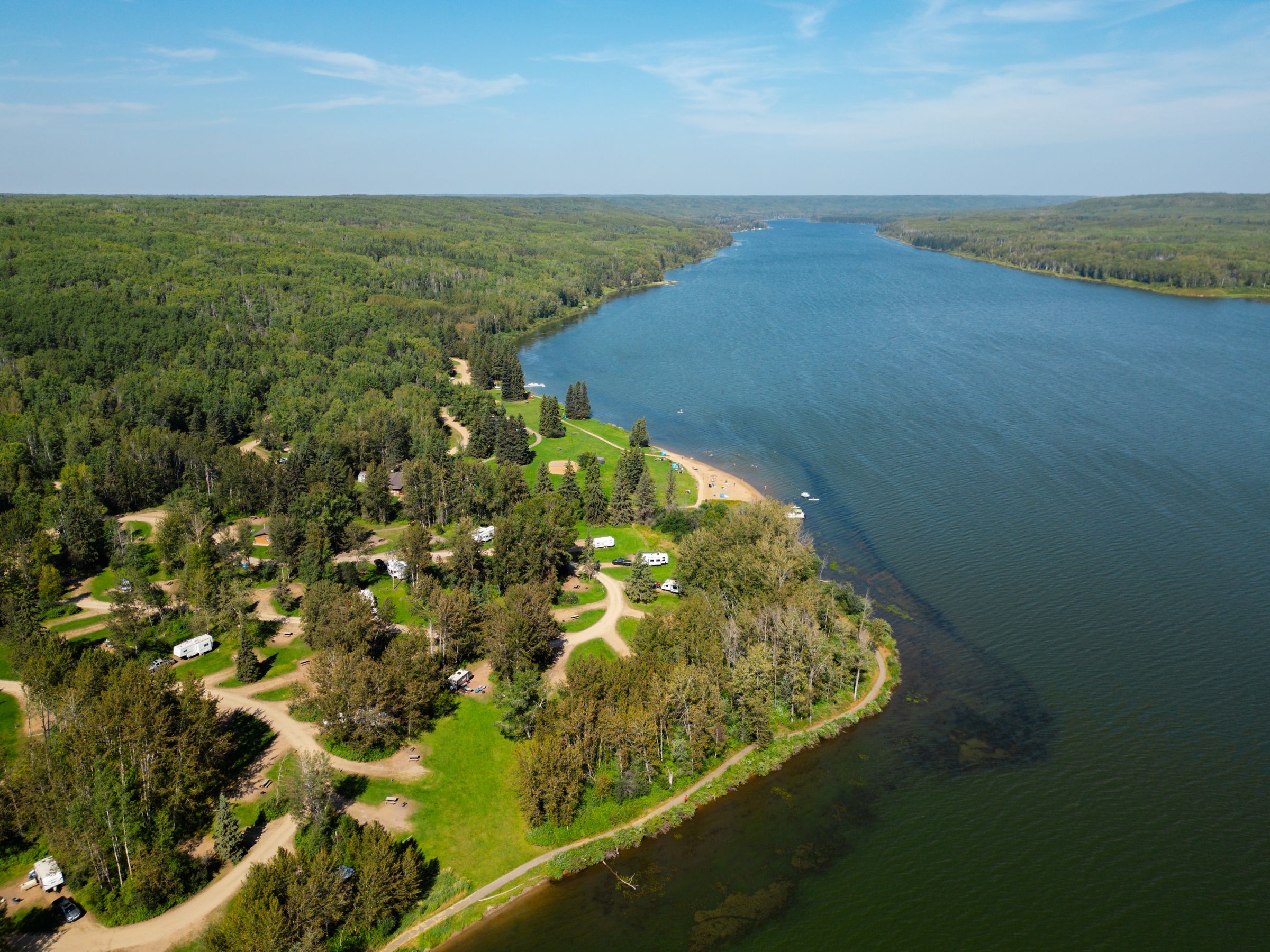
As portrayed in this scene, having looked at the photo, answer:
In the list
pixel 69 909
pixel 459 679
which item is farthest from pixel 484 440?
pixel 69 909

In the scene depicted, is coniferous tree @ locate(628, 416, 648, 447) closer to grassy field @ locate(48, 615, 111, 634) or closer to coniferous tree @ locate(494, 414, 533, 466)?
coniferous tree @ locate(494, 414, 533, 466)

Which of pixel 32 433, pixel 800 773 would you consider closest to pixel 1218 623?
pixel 800 773

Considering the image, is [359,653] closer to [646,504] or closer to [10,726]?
[10,726]

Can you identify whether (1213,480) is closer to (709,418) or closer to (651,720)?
(709,418)

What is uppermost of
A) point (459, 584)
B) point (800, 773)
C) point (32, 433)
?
point (32, 433)

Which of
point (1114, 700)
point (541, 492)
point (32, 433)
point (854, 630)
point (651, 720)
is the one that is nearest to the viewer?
point (651, 720)

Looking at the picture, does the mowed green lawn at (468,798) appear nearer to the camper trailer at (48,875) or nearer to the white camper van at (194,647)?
the camper trailer at (48,875)

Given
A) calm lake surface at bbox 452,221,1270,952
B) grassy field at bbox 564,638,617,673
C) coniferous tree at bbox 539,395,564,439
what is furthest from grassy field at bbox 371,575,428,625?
coniferous tree at bbox 539,395,564,439
